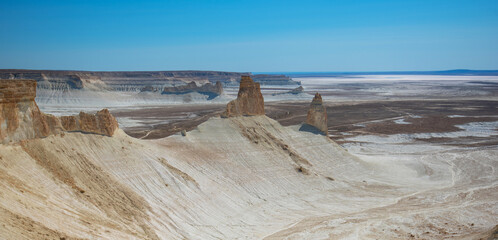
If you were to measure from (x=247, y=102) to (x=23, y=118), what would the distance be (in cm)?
1754

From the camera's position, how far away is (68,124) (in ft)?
70.2

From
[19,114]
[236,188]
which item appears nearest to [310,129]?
[236,188]

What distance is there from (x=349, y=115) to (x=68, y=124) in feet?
210

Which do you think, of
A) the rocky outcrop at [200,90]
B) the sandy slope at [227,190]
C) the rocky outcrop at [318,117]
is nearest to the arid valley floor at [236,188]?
the sandy slope at [227,190]

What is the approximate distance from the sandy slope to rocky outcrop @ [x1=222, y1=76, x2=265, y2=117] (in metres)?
1.18

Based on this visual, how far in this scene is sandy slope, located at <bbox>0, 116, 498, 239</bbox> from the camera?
54.1 feet

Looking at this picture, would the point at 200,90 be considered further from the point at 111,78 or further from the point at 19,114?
the point at 19,114

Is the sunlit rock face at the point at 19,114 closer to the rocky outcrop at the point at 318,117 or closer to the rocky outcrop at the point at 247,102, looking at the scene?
the rocky outcrop at the point at 247,102

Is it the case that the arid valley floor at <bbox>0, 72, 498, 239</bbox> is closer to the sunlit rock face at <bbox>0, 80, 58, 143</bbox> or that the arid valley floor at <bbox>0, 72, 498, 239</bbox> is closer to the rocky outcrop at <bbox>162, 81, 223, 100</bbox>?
the sunlit rock face at <bbox>0, 80, 58, 143</bbox>

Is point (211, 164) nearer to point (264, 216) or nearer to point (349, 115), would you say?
point (264, 216)

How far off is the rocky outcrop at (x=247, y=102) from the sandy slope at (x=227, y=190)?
118 centimetres

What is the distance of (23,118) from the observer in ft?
62.7

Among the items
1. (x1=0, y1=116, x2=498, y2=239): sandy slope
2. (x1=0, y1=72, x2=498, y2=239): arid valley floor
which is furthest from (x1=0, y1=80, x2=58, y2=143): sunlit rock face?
(x1=0, y1=116, x2=498, y2=239): sandy slope

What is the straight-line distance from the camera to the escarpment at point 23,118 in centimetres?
1828
